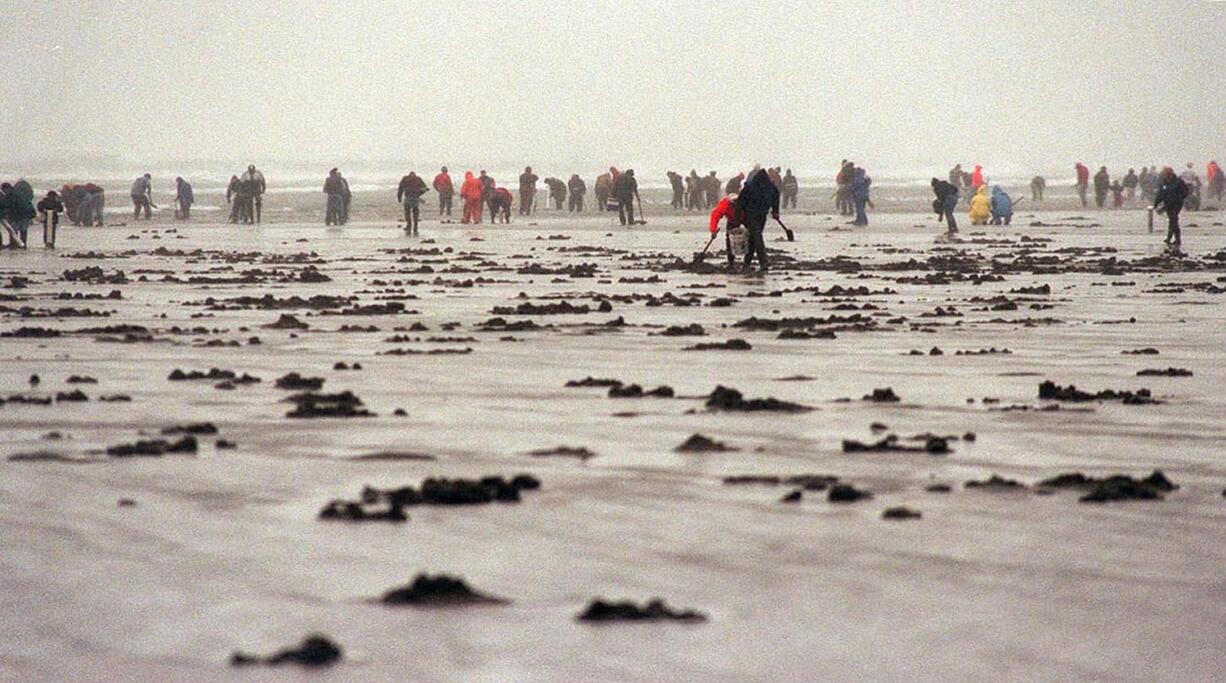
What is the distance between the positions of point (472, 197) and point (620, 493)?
48.6 m

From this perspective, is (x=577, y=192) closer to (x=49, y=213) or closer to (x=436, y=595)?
(x=49, y=213)

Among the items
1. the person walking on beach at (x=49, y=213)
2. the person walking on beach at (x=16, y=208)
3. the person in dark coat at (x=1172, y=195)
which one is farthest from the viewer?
the person walking on beach at (x=49, y=213)

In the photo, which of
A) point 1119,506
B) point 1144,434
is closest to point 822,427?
point 1144,434

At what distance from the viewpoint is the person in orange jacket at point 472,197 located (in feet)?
187

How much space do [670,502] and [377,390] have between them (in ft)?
16.3

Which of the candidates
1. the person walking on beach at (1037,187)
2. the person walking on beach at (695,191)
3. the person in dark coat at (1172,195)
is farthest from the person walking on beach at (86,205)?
the person walking on beach at (1037,187)

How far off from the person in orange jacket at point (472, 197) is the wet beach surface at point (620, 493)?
35596 mm

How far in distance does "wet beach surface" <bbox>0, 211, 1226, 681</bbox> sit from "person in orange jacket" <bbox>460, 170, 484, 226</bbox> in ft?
117

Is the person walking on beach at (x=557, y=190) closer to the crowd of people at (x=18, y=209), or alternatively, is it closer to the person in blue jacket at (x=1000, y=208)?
the person in blue jacket at (x=1000, y=208)

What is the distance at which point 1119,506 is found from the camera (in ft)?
28.8

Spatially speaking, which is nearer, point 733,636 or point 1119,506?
point 733,636

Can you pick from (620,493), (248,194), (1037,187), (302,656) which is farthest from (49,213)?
(1037,187)

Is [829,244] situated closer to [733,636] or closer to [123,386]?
[123,386]

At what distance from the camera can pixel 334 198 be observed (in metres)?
58.4
